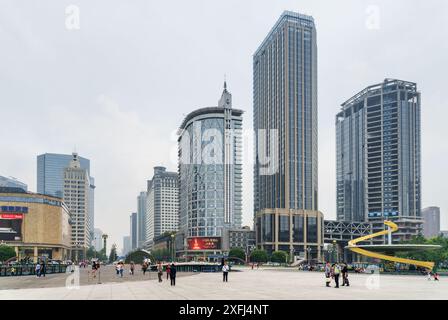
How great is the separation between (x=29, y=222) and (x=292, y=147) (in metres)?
97.6

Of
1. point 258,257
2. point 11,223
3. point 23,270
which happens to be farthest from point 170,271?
point 11,223

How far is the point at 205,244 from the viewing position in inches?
7500

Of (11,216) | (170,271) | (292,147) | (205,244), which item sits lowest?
(205,244)

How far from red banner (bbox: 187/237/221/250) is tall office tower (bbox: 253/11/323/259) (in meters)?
20.1

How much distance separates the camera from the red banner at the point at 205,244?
623 ft

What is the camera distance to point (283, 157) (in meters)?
180

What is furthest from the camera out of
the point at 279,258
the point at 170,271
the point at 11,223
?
the point at 279,258

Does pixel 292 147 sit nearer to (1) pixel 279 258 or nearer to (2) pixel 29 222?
(1) pixel 279 258

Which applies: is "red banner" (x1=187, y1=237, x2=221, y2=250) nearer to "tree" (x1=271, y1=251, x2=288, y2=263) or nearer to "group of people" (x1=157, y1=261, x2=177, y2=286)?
"tree" (x1=271, y1=251, x2=288, y2=263)

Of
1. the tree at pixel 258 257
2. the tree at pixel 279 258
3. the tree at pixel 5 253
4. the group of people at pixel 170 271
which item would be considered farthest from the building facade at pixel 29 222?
the group of people at pixel 170 271

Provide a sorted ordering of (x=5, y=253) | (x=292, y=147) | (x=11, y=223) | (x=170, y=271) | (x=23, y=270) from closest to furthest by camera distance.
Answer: (x=170, y=271) → (x=23, y=270) → (x=5, y=253) → (x=11, y=223) → (x=292, y=147)

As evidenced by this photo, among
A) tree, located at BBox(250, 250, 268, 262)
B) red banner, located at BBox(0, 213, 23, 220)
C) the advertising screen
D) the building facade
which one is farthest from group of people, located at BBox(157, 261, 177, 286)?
the advertising screen
